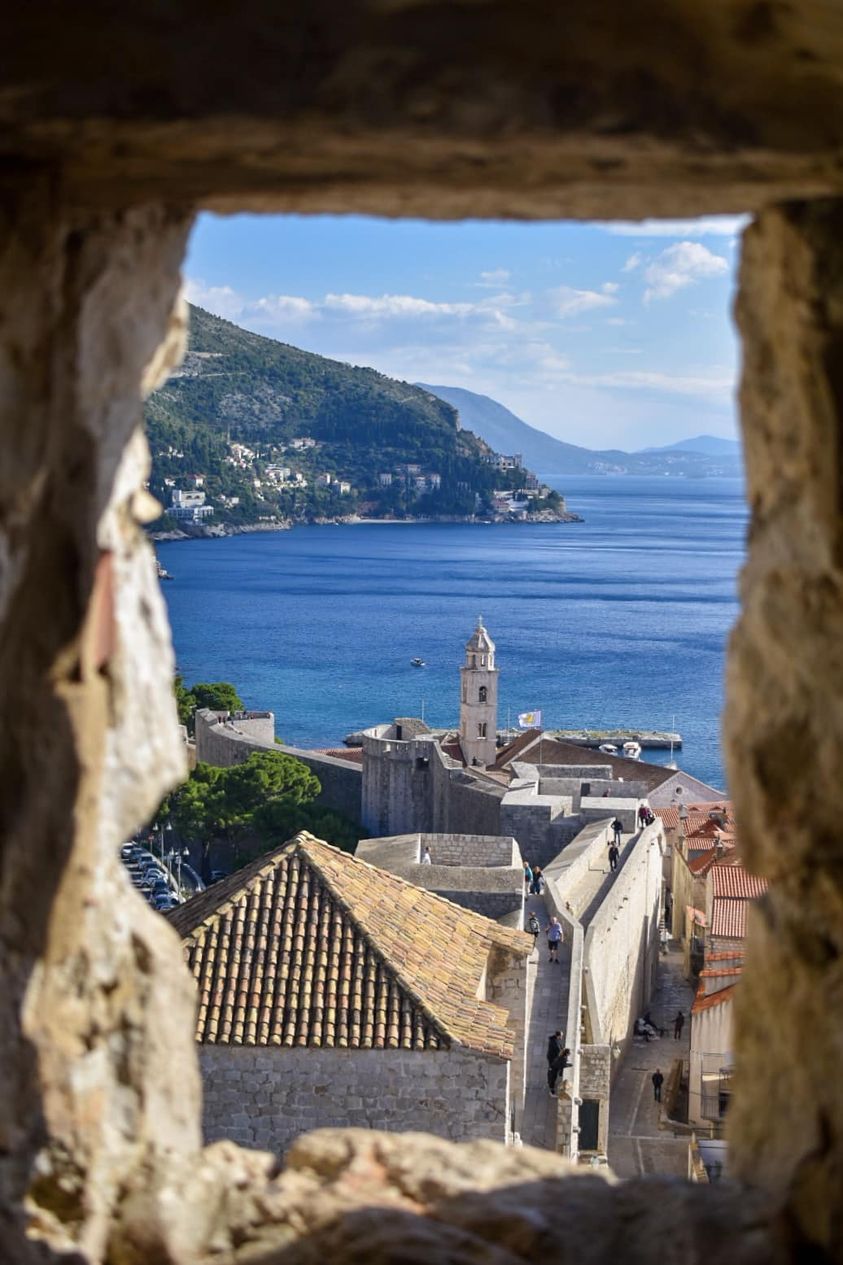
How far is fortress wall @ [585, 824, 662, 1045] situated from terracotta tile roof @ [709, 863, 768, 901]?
1336mm

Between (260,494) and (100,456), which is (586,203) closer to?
(100,456)

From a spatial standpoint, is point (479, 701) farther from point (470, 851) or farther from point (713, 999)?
point (713, 999)

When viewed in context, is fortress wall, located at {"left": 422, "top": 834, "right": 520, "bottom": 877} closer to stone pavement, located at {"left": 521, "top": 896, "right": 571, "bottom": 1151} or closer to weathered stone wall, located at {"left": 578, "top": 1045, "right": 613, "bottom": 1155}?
stone pavement, located at {"left": 521, "top": 896, "right": 571, "bottom": 1151}

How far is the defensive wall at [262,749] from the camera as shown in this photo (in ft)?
148

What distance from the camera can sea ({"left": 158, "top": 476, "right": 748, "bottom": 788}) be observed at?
262 feet

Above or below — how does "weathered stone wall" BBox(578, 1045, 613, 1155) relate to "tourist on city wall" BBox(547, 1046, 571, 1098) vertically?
below

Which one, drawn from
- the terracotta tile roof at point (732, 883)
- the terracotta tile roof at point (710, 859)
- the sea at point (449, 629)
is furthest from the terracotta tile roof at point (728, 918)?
the sea at point (449, 629)

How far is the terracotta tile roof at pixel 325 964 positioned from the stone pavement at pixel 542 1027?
2.32 meters

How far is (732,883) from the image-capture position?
2602 centimetres

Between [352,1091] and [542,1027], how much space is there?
6.37 m

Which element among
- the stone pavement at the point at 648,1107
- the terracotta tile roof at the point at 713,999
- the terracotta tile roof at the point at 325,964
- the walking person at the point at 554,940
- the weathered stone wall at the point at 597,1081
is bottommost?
the stone pavement at the point at 648,1107

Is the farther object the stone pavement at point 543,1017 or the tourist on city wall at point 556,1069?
the tourist on city wall at point 556,1069

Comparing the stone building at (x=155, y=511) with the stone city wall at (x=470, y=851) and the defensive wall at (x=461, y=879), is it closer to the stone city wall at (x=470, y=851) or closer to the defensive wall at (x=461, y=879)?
the defensive wall at (x=461, y=879)

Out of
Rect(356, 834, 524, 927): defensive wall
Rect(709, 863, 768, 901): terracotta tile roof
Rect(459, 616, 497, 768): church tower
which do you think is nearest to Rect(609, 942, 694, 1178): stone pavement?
Rect(709, 863, 768, 901): terracotta tile roof
